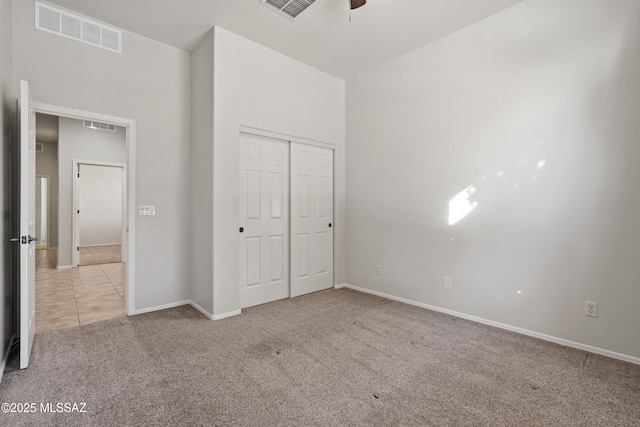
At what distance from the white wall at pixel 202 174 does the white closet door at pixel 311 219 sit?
1105mm

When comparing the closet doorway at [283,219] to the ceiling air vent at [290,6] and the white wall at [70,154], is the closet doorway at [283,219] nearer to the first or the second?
the ceiling air vent at [290,6]

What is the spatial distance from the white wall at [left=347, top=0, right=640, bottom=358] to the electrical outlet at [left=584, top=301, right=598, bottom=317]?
1.4 inches

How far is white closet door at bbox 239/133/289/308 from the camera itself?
360cm

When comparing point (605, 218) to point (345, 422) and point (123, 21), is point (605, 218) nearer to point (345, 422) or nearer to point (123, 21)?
point (345, 422)

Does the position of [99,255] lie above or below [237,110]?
below

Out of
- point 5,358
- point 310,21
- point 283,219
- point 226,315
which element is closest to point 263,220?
point 283,219

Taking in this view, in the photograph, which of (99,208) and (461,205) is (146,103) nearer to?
(461,205)

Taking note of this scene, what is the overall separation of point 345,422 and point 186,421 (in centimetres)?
87

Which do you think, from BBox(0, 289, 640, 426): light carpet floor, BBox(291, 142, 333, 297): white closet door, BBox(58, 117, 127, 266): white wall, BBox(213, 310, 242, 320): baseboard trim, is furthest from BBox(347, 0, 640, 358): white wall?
BBox(58, 117, 127, 266): white wall

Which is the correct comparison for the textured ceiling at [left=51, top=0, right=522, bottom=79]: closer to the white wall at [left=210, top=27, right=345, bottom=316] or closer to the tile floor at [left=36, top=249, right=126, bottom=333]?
the white wall at [left=210, top=27, right=345, bottom=316]

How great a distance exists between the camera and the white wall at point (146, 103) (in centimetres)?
283

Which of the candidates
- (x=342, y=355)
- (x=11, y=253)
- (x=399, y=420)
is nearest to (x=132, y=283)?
(x=11, y=253)

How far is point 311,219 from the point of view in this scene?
13.9ft

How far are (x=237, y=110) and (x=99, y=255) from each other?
6116mm
